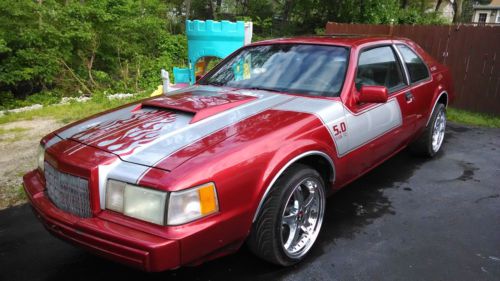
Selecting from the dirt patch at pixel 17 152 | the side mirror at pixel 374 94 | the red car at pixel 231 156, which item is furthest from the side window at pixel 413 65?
the dirt patch at pixel 17 152

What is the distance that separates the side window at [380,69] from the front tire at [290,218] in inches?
44.8

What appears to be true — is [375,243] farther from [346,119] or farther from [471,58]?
[471,58]

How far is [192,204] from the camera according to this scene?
2258 millimetres

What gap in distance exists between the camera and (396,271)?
291cm

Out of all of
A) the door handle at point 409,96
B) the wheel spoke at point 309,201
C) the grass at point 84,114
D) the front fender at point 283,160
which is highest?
the door handle at point 409,96

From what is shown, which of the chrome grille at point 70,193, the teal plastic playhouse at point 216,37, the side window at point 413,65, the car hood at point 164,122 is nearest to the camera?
the chrome grille at point 70,193

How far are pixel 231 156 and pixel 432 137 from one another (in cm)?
356

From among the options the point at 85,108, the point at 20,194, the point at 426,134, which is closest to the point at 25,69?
the point at 85,108

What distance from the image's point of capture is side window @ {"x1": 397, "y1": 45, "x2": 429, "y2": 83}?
4527mm

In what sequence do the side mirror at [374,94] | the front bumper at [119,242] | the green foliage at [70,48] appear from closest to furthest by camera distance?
the front bumper at [119,242] → the side mirror at [374,94] → the green foliage at [70,48]

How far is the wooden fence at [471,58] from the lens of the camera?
7.98m

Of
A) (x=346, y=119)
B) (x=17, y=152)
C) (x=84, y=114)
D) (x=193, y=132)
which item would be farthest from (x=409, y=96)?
(x=84, y=114)

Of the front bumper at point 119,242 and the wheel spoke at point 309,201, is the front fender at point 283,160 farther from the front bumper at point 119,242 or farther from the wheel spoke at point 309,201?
the front bumper at point 119,242

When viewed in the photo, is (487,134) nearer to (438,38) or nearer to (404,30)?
(438,38)
